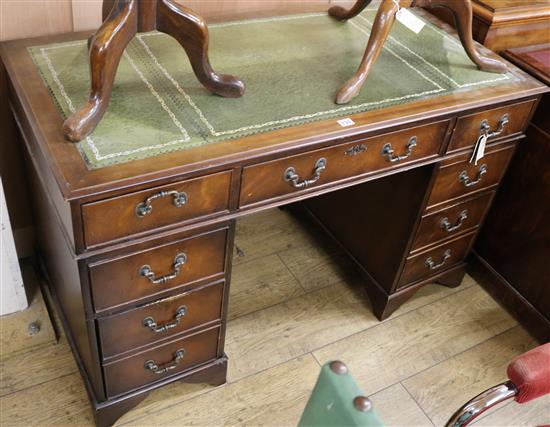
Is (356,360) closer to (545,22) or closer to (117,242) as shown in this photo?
(117,242)

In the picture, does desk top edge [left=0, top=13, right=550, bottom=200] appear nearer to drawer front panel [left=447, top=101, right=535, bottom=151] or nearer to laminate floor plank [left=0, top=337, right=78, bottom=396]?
drawer front panel [left=447, top=101, right=535, bottom=151]

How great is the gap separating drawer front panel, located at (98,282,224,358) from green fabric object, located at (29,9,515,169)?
1.24 feet

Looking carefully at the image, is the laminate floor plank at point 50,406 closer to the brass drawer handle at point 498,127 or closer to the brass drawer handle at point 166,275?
the brass drawer handle at point 166,275

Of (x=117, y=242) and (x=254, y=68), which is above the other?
(x=254, y=68)

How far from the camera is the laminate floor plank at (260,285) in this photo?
180cm

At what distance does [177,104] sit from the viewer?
1.17 meters

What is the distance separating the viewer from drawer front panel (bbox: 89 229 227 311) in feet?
3.71

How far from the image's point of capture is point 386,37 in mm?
1351

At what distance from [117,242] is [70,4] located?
2.15 feet

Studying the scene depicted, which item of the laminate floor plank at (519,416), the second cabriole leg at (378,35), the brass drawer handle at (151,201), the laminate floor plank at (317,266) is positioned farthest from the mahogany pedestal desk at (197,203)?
the laminate floor plank at (519,416)

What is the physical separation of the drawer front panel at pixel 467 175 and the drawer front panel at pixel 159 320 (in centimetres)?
62

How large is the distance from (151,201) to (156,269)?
0.65ft

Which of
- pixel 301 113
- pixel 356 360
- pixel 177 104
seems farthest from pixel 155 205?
pixel 356 360

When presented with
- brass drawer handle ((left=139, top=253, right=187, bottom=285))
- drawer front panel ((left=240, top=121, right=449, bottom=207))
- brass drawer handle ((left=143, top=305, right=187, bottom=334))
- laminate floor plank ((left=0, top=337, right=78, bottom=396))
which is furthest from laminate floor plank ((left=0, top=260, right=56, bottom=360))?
drawer front panel ((left=240, top=121, right=449, bottom=207))
